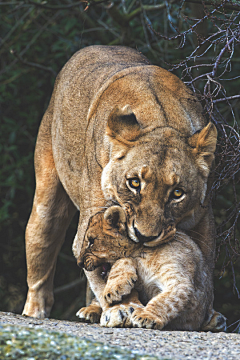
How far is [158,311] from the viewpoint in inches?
101

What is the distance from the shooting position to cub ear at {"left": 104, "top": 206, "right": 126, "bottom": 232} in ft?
9.20

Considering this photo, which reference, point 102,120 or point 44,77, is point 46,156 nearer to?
point 102,120

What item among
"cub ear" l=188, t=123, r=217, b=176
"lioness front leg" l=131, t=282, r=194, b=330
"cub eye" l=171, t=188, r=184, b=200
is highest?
"cub ear" l=188, t=123, r=217, b=176

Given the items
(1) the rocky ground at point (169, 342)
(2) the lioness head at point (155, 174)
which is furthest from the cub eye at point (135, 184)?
(1) the rocky ground at point (169, 342)

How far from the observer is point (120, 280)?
272 cm

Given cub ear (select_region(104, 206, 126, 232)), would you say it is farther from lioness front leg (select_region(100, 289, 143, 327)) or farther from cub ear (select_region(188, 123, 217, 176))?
cub ear (select_region(188, 123, 217, 176))

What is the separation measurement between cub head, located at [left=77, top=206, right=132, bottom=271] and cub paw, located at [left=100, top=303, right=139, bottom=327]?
313 mm

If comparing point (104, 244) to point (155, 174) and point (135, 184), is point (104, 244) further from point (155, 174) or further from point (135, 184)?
point (155, 174)

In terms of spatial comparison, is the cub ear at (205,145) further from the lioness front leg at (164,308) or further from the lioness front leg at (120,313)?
the lioness front leg at (120,313)

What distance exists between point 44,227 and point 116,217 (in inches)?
63.9

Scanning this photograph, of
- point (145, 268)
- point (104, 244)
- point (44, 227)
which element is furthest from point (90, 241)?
point (44, 227)

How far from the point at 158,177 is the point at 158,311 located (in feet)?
2.22

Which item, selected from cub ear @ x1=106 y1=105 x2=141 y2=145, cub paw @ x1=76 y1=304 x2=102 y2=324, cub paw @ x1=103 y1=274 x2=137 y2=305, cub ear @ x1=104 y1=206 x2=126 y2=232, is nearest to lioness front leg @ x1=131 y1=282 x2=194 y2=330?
cub paw @ x1=103 y1=274 x2=137 y2=305

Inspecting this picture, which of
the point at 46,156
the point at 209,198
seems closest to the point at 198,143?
the point at 209,198
